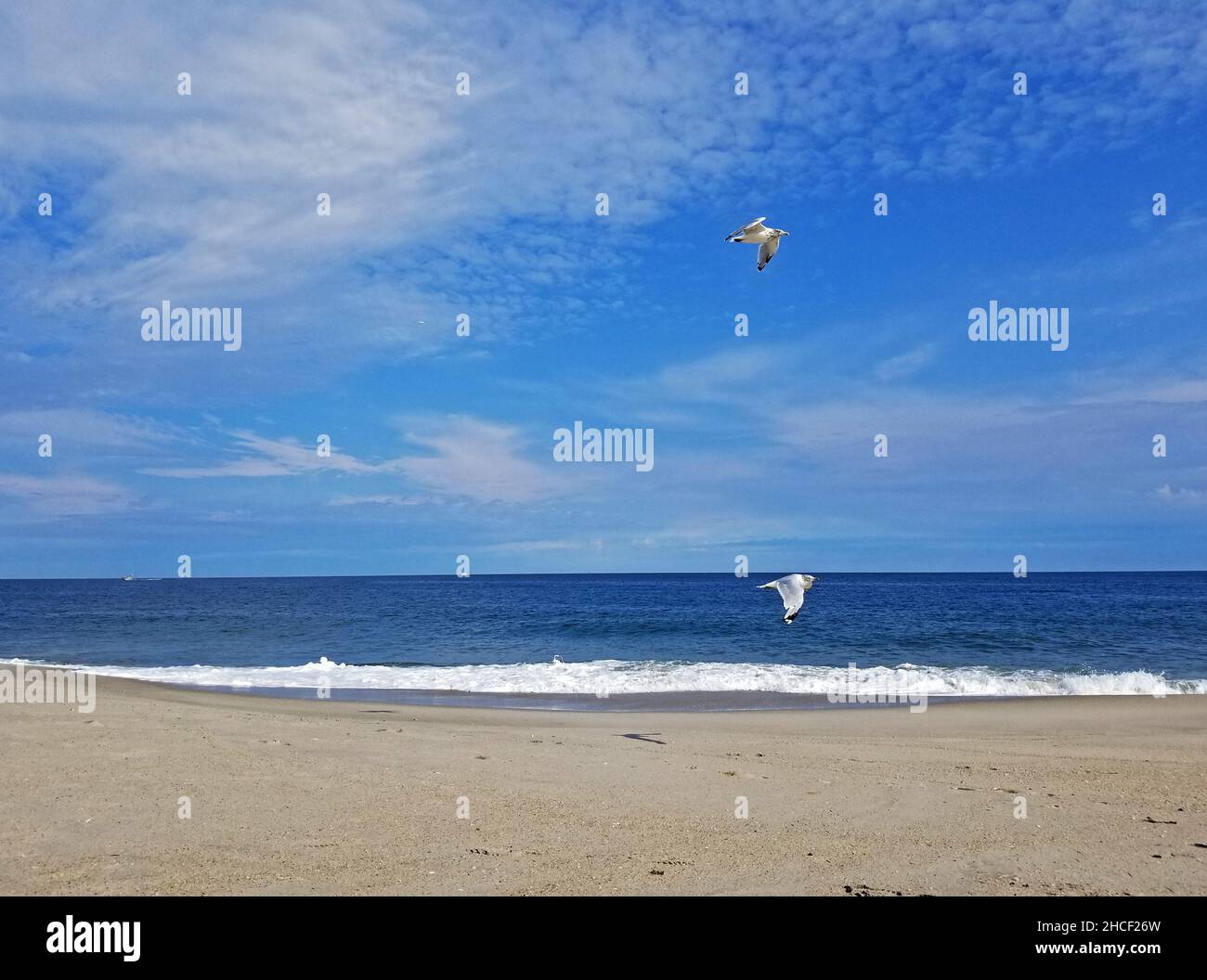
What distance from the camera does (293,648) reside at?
32.0 meters

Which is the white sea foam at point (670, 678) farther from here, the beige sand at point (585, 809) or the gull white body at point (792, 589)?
the gull white body at point (792, 589)

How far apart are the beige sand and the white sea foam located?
7079mm

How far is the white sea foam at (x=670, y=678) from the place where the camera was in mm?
20656

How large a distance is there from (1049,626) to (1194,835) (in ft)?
116

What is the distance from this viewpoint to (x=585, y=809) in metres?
8.00

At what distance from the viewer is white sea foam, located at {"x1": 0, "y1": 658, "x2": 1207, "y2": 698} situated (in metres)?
20.7

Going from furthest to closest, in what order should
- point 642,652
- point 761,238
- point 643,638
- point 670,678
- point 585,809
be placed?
point 643,638 < point 642,652 < point 670,678 < point 761,238 < point 585,809

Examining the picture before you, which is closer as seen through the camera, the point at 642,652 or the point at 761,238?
the point at 761,238

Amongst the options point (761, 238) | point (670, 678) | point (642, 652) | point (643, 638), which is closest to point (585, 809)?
point (761, 238)

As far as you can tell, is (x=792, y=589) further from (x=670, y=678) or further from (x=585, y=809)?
(x=670, y=678)

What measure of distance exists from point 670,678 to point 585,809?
1493 centimetres
